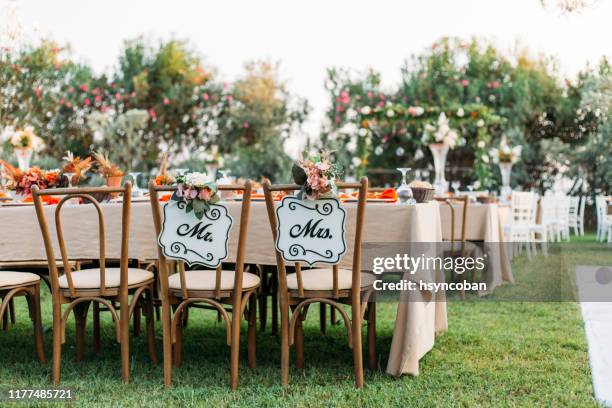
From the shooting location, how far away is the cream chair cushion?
277 centimetres

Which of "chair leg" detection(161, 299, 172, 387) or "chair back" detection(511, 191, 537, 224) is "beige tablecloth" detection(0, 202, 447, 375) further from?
"chair back" detection(511, 191, 537, 224)

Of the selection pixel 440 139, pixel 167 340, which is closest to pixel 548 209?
pixel 440 139

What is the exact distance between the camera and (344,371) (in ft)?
10.1

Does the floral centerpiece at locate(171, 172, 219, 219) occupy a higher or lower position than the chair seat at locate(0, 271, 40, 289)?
higher

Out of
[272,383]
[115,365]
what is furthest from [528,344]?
[115,365]

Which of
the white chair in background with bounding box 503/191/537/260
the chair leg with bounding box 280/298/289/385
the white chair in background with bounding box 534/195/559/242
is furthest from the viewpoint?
the white chair in background with bounding box 534/195/559/242

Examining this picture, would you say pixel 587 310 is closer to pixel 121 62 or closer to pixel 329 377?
pixel 329 377

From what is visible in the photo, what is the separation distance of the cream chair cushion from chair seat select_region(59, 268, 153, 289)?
740 mm

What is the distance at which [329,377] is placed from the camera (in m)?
2.98

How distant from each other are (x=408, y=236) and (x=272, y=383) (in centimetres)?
91

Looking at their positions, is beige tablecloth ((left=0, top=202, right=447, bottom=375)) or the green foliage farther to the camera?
the green foliage

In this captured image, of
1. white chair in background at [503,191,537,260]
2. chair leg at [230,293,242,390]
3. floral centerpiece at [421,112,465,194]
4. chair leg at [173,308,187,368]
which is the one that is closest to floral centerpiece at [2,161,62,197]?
chair leg at [173,308,187,368]
